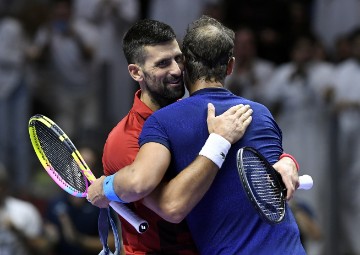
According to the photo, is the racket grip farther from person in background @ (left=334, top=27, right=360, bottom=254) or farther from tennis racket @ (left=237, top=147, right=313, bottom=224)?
person in background @ (left=334, top=27, right=360, bottom=254)

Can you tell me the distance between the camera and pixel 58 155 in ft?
19.7

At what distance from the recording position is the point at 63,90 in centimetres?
1328

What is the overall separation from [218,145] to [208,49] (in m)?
0.49

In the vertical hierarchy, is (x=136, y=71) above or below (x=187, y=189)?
above

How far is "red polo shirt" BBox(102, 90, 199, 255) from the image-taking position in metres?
5.43

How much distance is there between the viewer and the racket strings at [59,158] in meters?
5.86

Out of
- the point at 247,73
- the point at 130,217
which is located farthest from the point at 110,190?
the point at 247,73

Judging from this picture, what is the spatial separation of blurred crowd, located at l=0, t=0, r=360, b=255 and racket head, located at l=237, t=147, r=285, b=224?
581 centimetres

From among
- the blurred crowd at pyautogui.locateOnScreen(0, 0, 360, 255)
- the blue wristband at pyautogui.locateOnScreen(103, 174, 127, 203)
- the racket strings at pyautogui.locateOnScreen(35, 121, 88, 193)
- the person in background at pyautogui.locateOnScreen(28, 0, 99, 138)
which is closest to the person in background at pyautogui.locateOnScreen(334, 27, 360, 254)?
the blurred crowd at pyautogui.locateOnScreen(0, 0, 360, 255)

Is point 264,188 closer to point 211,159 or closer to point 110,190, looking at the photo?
point 211,159

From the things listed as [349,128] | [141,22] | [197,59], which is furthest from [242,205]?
[349,128]

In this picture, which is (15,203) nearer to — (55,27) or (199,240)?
(55,27)

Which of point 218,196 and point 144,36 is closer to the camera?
point 218,196

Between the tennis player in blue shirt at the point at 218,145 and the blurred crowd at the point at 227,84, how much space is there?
18.4 feet
